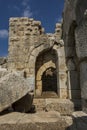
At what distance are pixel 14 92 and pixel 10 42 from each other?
434cm

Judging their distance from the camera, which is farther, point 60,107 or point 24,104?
point 60,107

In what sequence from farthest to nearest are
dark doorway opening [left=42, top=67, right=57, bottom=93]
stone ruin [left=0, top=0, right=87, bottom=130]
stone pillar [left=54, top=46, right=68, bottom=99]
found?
dark doorway opening [left=42, top=67, right=57, bottom=93], stone pillar [left=54, top=46, right=68, bottom=99], stone ruin [left=0, top=0, right=87, bottom=130]

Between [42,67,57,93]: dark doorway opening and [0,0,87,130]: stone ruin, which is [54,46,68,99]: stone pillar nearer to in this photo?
[0,0,87,130]: stone ruin

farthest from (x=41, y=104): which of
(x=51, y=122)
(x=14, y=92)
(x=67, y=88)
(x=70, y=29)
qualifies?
(x=51, y=122)

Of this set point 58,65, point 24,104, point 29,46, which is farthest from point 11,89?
point 29,46

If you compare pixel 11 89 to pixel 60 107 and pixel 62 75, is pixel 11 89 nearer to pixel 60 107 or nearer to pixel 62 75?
pixel 60 107

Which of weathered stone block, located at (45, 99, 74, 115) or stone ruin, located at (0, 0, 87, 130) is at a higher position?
stone ruin, located at (0, 0, 87, 130)

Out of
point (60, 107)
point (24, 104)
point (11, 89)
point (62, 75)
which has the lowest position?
point (60, 107)

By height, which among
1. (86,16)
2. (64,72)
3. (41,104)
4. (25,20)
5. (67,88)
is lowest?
(41,104)

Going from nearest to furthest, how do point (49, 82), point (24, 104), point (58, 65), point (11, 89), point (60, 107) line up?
point (11, 89)
point (24, 104)
point (60, 107)
point (58, 65)
point (49, 82)

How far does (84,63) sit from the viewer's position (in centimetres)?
479

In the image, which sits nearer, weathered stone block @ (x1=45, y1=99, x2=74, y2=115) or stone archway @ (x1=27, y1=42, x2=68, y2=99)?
weathered stone block @ (x1=45, y1=99, x2=74, y2=115)

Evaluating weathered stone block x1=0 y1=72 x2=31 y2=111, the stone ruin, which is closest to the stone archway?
the stone ruin

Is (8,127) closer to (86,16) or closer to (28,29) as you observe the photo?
(86,16)
